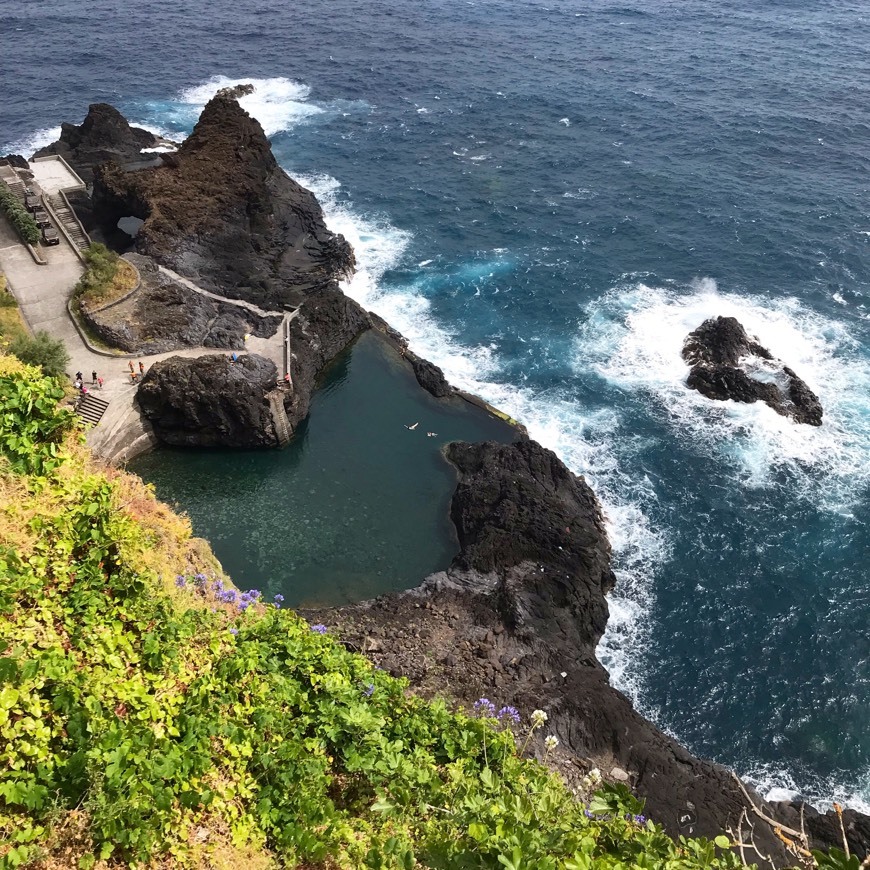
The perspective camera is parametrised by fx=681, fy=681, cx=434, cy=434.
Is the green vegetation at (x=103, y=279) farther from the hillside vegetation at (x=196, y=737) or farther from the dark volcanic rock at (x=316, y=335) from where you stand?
the hillside vegetation at (x=196, y=737)

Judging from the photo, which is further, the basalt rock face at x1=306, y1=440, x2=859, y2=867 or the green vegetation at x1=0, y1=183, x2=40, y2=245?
the green vegetation at x1=0, y1=183, x2=40, y2=245

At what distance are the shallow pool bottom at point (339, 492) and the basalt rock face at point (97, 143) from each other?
42.3m

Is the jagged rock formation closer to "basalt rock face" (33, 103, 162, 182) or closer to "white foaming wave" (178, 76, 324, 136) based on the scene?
"basalt rock face" (33, 103, 162, 182)

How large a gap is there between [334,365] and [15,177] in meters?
37.1

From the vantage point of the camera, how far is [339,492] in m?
44.0

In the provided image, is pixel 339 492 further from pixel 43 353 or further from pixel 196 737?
pixel 196 737

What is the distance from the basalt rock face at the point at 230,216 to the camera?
186 ft

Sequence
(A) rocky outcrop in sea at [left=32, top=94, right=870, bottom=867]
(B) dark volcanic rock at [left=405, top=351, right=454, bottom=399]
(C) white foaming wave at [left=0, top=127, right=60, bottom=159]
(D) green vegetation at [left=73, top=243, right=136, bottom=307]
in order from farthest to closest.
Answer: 1. (C) white foaming wave at [left=0, top=127, right=60, bottom=159]
2. (B) dark volcanic rock at [left=405, top=351, right=454, bottom=399]
3. (D) green vegetation at [left=73, top=243, right=136, bottom=307]
4. (A) rocky outcrop in sea at [left=32, top=94, right=870, bottom=867]

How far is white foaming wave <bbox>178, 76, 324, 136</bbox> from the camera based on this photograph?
3546 inches

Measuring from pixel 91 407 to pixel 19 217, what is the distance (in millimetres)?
22928

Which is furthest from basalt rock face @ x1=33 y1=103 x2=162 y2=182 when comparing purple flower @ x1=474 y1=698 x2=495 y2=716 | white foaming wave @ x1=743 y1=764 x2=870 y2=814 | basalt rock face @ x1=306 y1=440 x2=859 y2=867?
white foaming wave @ x1=743 y1=764 x2=870 y2=814

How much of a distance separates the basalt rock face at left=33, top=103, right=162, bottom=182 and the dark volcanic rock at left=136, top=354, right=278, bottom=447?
130 feet

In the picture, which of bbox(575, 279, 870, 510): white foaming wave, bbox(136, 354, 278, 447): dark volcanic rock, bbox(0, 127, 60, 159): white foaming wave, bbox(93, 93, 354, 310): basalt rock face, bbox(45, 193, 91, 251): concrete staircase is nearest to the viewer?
bbox(136, 354, 278, 447): dark volcanic rock

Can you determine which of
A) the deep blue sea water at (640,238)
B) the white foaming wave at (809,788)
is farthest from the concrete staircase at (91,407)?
the white foaming wave at (809,788)
